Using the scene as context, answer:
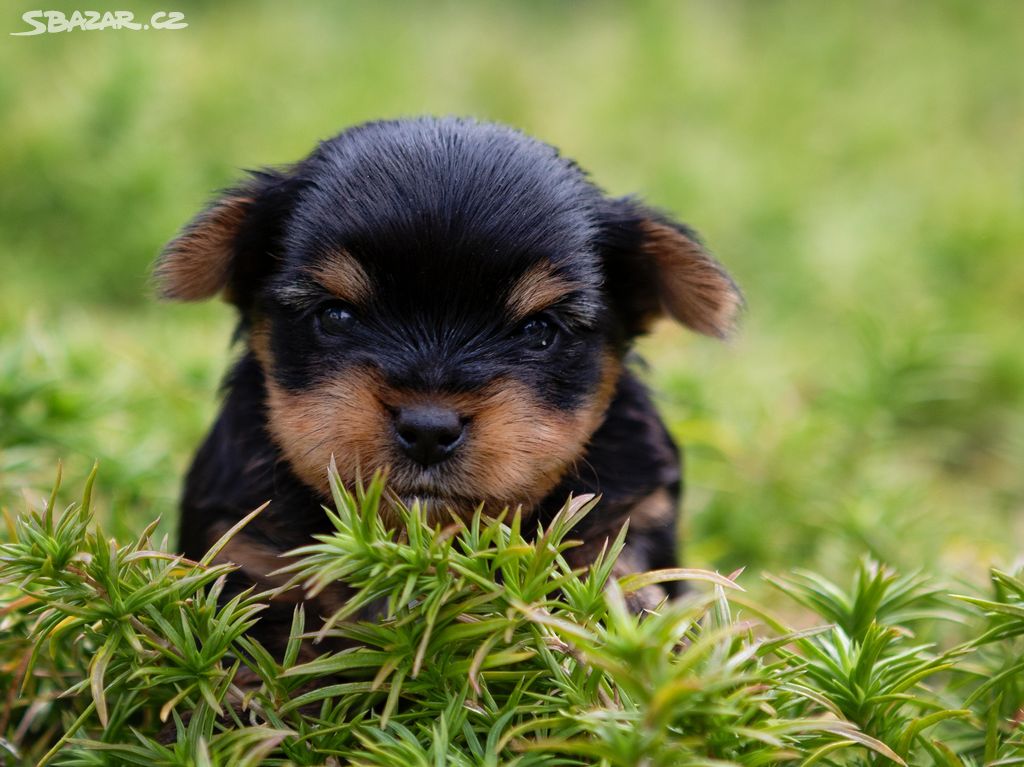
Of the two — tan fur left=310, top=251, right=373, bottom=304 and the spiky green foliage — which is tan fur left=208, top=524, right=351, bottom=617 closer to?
the spiky green foliage

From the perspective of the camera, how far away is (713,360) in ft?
18.3

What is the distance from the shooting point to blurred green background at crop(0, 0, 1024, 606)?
164 inches

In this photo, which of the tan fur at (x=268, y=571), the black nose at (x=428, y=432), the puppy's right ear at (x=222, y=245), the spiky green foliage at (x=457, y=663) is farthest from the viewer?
the puppy's right ear at (x=222, y=245)

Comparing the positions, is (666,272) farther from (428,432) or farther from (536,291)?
(428,432)

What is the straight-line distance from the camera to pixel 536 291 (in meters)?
2.60

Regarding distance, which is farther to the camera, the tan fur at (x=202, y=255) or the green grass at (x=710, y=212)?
the green grass at (x=710, y=212)

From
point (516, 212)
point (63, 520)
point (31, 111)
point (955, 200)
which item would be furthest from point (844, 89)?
point (63, 520)

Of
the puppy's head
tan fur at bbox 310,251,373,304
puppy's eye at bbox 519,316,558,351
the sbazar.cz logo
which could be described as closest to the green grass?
the sbazar.cz logo

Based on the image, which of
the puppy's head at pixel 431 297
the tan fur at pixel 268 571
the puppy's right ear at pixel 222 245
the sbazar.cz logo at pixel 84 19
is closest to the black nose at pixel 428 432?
the puppy's head at pixel 431 297

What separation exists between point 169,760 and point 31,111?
17.3 feet

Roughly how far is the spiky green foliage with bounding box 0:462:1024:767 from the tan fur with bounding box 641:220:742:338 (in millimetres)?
982

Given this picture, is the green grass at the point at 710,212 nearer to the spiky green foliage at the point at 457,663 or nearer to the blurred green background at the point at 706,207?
the blurred green background at the point at 706,207

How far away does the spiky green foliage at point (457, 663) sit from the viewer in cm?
186

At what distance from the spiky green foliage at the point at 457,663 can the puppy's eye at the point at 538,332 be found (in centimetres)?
57
